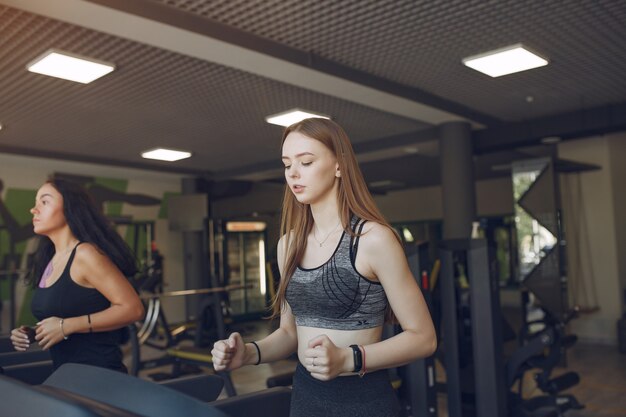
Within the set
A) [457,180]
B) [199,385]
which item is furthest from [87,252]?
[457,180]

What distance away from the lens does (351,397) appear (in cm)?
117


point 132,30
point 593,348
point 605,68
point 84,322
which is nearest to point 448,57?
point 605,68

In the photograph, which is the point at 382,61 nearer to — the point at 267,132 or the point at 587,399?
→ the point at 267,132

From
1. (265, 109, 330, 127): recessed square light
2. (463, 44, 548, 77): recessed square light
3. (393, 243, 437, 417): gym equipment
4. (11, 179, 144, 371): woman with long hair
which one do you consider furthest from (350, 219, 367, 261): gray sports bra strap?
(265, 109, 330, 127): recessed square light

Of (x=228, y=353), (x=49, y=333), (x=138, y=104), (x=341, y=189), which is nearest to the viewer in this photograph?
(x=228, y=353)

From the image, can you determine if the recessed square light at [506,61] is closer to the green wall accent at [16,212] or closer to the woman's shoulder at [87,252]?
the woman's shoulder at [87,252]

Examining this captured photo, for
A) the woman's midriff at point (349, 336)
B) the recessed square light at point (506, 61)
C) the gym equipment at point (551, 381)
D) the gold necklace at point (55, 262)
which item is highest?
the recessed square light at point (506, 61)

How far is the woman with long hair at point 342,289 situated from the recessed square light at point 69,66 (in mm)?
3359

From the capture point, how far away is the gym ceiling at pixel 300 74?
138 inches

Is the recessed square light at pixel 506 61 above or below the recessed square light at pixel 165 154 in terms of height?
below

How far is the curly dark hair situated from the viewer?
2008 mm

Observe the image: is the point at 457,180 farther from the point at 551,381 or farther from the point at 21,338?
the point at 21,338

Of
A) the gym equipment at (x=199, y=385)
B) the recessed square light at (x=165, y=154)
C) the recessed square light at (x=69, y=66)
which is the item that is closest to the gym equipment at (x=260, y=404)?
the gym equipment at (x=199, y=385)

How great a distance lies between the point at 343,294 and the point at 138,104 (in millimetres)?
4758
